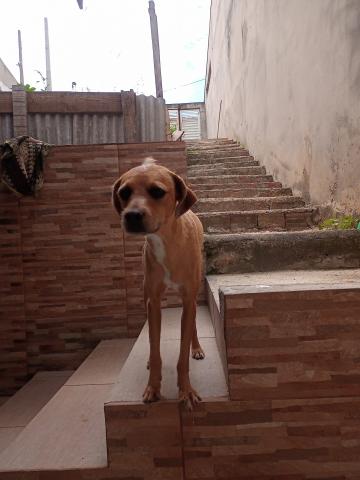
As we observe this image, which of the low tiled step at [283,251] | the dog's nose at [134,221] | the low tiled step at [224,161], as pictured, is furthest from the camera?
the low tiled step at [224,161]

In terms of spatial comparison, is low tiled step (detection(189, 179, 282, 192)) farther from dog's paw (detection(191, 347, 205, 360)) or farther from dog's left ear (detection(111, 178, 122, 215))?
dog's left ear (detection(111, 178, 122, 215))

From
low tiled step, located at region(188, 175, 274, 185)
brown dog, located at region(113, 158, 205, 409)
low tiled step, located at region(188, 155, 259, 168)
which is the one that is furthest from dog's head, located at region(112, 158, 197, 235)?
low tiled step, located at region(188, 155, 259, 168)

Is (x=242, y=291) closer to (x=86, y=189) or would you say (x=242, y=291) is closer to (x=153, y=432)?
(x=153, y=432)

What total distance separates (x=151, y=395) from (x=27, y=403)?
2206 millimetres

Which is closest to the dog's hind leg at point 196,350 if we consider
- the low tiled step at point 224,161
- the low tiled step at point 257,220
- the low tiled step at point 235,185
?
the low tiled step at point 257,220

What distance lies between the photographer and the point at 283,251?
2.86 meters

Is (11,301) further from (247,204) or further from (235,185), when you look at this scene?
(235,185)

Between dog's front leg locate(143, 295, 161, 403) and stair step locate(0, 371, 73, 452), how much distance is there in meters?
1.63

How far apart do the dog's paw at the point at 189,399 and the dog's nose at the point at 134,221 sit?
743 millimetres

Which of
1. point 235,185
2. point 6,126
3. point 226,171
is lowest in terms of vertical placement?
point 235,185

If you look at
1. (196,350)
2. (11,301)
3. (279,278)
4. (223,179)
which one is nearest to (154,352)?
(196,350)

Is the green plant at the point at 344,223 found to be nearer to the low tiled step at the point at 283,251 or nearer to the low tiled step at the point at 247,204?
the low tiled step at the point at 283,251

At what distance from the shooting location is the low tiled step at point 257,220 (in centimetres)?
381

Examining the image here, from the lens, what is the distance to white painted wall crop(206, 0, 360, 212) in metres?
3.04
